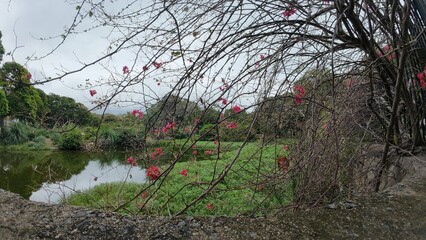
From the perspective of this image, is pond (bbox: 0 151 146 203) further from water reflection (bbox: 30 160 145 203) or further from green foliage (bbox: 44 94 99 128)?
green foliage (bbox: 44 94 99 128)

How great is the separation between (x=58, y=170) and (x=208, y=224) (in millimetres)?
10330

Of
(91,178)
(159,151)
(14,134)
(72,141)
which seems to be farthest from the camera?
(14,134)

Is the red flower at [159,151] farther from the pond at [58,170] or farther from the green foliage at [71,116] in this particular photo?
the pond at [58,170]

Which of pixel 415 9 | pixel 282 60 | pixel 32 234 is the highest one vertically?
pixel 415 9

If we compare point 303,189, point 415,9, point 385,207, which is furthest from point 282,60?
point 415,9

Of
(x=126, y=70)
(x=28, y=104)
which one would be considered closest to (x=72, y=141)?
(x=28, y=104)

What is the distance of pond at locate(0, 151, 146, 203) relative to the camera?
27.0ft

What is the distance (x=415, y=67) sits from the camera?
2.67m

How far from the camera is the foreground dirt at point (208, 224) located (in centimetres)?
136

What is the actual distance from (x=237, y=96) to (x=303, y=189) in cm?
61

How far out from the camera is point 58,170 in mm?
10648

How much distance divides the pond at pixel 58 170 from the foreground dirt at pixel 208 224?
6.05 metres

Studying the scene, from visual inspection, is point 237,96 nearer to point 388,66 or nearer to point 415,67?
point 388,66

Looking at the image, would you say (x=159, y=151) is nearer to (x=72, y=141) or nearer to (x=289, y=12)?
(x=289, y=12)
